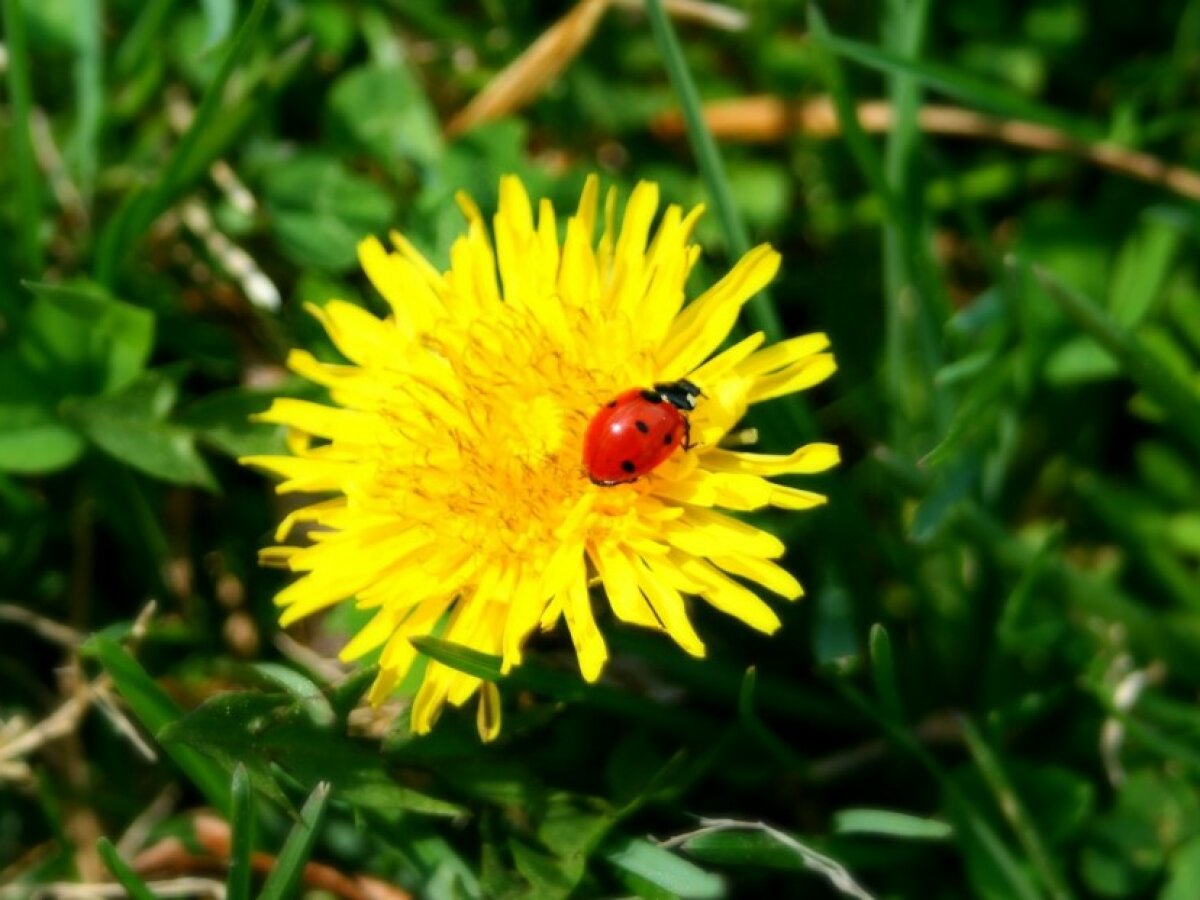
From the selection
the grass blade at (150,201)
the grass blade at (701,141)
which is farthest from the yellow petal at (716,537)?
the grass blade at (150,201)

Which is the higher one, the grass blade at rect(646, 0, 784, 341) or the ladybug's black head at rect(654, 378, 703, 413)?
the grass blade at rect(646, 0, 784, 341)

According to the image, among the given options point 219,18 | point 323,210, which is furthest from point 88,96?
point 323,210

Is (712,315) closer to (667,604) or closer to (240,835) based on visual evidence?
(667,604)

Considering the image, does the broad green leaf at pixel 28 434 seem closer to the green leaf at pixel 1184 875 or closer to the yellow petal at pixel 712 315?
the yellow petal at pixel 712 315

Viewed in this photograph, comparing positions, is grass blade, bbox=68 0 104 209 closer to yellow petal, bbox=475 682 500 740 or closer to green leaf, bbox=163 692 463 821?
green leaf, bbox=163 692 463 821

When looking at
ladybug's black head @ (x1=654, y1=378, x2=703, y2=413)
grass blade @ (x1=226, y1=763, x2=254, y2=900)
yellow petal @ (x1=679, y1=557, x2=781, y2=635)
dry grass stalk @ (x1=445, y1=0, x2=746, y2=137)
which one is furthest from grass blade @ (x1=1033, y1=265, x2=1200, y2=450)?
grass blade @ (x1=226, y1=763, x2=254, y2=900)

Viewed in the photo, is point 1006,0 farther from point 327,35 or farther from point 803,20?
point 327,35
